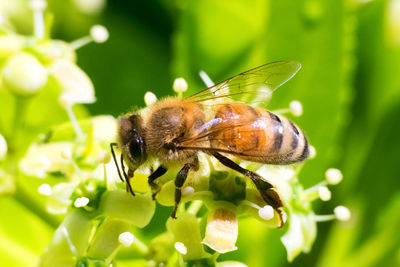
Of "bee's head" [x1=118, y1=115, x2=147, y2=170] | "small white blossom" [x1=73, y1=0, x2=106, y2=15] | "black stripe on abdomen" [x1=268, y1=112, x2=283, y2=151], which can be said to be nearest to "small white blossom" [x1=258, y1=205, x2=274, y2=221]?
"black stripe on abdomen" [x1=268, y1=112, x2=283, y2=151]

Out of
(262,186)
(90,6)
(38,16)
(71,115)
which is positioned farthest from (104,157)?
(90,6)

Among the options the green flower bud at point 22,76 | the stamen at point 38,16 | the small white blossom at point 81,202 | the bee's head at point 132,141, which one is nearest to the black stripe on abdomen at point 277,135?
the bee's head at point 132,141

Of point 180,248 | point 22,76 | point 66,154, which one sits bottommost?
point 180,248

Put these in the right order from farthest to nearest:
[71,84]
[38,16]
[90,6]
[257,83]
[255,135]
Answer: [90,6] < [38,16] < [71,84] < [257,83] < [255,135]

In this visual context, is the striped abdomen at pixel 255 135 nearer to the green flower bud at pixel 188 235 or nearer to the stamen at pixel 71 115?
the green flower bud at pixel 188 235

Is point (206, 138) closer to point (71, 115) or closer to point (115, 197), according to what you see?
point (115, 197)
